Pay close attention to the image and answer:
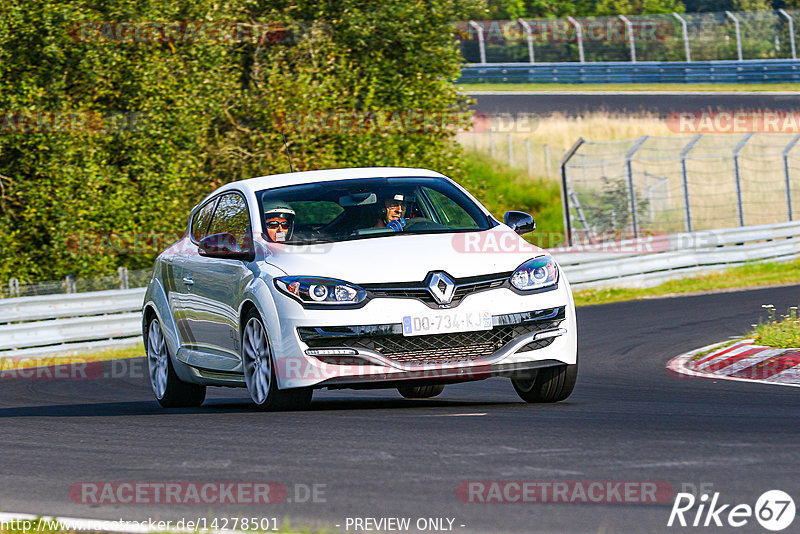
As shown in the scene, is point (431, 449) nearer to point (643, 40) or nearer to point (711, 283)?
point (711, 283)

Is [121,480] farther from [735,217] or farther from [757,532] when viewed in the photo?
[735,217]

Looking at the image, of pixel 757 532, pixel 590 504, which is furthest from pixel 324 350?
pixel 757 532

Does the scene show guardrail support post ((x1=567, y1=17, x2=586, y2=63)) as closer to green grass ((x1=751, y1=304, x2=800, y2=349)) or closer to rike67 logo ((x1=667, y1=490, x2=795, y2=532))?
green grass ((x1=751, y1=304, x2=800, y2=349))

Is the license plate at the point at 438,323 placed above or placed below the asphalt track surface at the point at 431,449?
above

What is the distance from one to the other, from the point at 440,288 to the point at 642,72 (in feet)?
130

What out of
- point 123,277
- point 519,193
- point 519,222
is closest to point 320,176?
point 519,222

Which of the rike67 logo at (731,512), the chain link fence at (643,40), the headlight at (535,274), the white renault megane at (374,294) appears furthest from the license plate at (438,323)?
the chain link fence at (643,40)

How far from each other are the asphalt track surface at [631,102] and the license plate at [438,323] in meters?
34.3

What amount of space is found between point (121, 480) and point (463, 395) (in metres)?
4.76

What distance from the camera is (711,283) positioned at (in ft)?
78.7

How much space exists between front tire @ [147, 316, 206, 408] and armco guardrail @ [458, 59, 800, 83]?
3737 centimetres

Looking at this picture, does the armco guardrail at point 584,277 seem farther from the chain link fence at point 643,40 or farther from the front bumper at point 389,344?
the chain link fence at point 643,40

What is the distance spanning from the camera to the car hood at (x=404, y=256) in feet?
27.0

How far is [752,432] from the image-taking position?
6977mm
